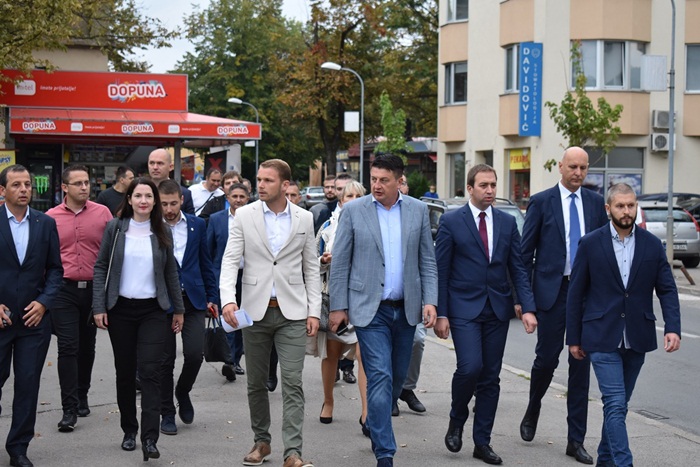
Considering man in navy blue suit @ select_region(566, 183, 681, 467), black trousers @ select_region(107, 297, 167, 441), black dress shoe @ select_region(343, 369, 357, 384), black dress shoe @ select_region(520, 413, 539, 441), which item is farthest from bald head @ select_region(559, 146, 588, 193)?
black dress shoe @ select_region(343, 369, 357, 384)

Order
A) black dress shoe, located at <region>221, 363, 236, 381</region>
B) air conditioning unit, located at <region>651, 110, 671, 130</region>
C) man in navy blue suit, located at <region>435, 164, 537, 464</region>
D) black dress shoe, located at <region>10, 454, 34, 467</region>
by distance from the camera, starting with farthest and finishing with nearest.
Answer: air conditioning unit, located at <region>651, 110, 671, 130</region> → black dress shoe, located at <region>221, 363, 236, 381</region> → man in navy blue suit, located at <region>435, 164, 537, 464</region> → black dress shoe, located at <region>10, 454, 34, 467</region>

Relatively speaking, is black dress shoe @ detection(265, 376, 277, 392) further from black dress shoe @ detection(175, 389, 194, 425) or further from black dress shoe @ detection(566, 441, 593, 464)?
black dress shoe @ detection(566, 441, 593, 464)

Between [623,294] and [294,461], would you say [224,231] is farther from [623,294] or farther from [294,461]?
[623,294]

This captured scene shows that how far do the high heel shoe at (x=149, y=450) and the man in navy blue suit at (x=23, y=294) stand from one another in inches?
27.7

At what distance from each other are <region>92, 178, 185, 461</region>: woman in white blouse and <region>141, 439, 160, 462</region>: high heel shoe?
7cm

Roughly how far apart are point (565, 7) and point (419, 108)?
19251mm

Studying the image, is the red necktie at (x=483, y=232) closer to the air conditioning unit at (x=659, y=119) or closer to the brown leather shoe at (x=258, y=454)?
the brown leather shoe at (x=258, y=454)

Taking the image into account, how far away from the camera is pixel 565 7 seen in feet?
116

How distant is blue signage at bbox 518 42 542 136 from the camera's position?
35562mm

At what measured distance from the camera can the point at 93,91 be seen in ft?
73.6

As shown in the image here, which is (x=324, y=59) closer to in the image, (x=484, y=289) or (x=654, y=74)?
(x=654, y=74)

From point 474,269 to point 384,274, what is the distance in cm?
71

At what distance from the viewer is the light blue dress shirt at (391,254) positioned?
6.76 meters

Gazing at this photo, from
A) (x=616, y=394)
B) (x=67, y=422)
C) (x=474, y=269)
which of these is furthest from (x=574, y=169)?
(x=67, y=422)
